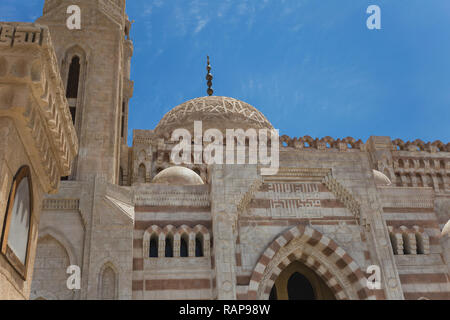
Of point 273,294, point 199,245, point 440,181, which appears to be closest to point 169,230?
point 199,245

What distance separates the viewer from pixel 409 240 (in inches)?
588

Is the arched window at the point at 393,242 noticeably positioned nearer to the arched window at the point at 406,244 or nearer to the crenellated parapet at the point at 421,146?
the arched window at the point at 406,244

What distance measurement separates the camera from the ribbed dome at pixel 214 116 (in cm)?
2367

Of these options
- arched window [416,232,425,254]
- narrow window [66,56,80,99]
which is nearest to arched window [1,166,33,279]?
arched window [416,232,425,254]

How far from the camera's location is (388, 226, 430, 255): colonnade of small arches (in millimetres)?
14805

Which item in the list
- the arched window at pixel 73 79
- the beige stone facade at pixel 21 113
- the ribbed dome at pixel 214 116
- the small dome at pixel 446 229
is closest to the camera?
the beige stone facade at pixel 21 113

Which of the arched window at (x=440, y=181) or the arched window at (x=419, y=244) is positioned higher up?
the arched window at (x=440, y=181)

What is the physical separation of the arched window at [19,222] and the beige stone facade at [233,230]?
25.4ft

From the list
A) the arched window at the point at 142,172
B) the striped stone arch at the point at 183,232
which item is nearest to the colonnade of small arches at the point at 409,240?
the striped stone arch at the point at 183,232

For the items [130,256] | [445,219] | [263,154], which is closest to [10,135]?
[130,256]

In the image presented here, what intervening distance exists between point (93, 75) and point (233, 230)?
8.58 metres

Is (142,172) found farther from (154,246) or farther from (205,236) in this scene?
(205,236)

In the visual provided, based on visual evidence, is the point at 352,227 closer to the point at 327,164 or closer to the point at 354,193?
the point at 354,193

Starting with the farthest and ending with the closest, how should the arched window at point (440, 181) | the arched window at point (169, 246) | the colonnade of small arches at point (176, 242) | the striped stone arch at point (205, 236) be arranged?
the arched window at point (440, 181), the arched window at point (169, 246), the striped stone arch at point (205, 236), the colonnade of small arches at point (176, 242)
